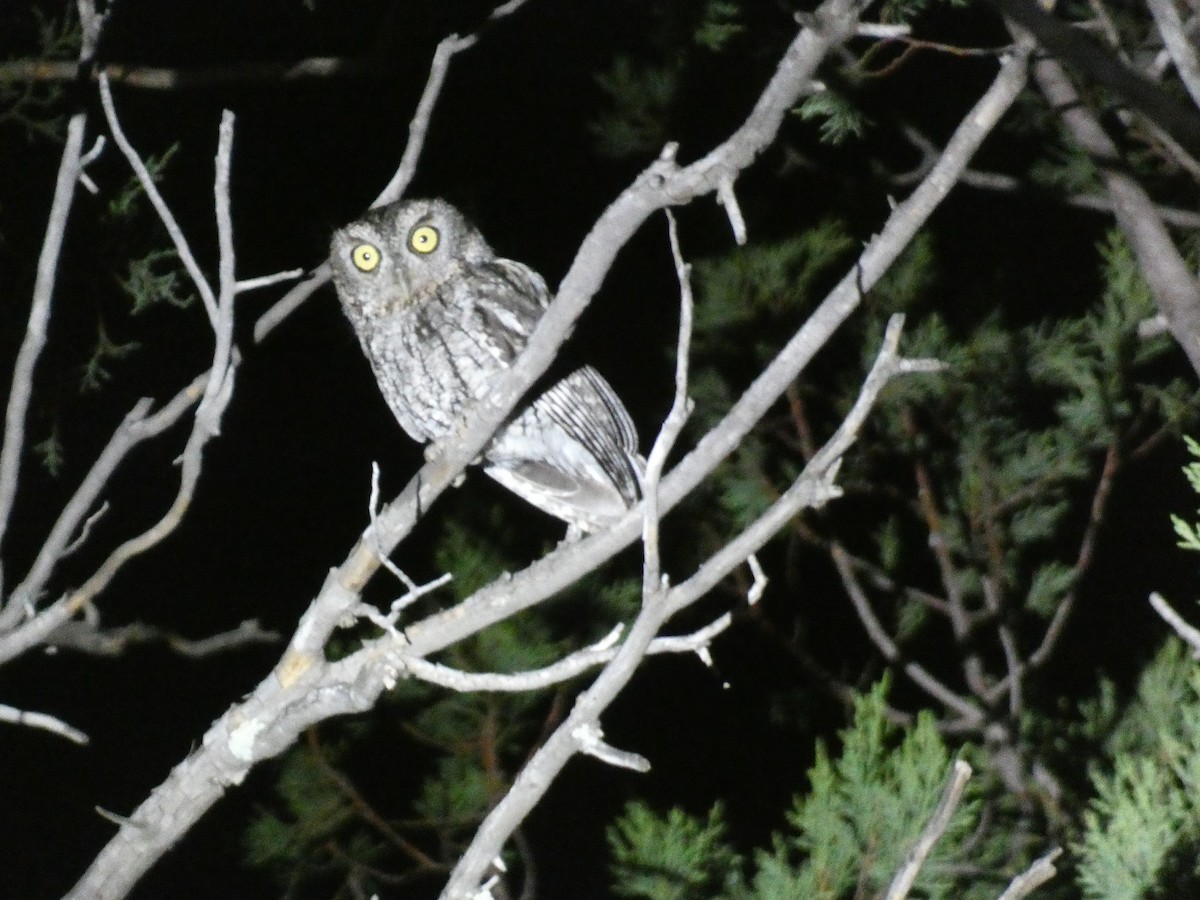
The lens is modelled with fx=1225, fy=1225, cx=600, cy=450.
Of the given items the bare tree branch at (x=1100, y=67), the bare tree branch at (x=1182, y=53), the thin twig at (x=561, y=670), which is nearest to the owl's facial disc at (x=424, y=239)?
the thin twig at (x=561, y=670)

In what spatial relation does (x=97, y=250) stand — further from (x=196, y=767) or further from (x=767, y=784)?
(x=767, y=784)

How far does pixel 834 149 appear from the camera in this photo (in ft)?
10.6

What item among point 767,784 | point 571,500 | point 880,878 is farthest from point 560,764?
point 767,784

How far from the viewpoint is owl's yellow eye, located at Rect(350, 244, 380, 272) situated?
7.11ft

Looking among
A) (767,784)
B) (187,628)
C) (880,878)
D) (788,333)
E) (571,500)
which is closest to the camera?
(880,878)

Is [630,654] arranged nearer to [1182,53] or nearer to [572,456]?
[1182,53]

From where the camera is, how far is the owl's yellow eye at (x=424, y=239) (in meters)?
2.17

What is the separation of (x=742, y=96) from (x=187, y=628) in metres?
1.94

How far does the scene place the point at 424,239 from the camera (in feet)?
7.14

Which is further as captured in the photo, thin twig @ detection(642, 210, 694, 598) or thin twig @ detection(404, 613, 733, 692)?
thin twig @ detection(404, 613, 733, 692)

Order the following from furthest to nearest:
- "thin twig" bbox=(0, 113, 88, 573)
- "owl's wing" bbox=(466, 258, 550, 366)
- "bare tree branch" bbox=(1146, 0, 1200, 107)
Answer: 1. "owl's wing" bbox=(466, 258, 550, 366)
2. "thin twig" bbox=(0, 113, 88, 573)
3. "bare tree branch" bbox=(1146, 0, 1200, 107)

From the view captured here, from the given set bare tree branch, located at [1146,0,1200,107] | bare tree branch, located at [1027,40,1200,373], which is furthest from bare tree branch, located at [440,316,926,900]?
bare tree branch, located at [1027,40,1200,373]

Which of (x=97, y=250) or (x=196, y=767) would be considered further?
(x=97, y=250)

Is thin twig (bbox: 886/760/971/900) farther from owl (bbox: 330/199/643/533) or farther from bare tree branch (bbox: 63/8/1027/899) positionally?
owl (bbox: 330/199/643/533)
